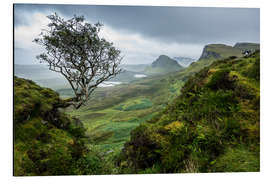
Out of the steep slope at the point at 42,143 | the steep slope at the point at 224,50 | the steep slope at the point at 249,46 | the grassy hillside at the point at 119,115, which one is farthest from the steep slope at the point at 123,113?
the steep slope at the point at 249,46

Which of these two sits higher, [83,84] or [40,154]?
[83,84]

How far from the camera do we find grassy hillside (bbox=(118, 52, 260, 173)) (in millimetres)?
3344

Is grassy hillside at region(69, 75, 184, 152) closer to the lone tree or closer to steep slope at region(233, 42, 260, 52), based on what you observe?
the lone tree

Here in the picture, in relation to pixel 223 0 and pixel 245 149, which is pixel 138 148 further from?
pixel 223 0

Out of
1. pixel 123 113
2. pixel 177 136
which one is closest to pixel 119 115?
pixel 123 113

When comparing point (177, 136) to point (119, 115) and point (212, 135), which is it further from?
point (119, 115)

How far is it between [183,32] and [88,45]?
494cm

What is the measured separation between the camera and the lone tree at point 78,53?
512 cm

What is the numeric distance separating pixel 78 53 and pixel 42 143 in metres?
3.44

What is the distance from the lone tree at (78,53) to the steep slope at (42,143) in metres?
1.35

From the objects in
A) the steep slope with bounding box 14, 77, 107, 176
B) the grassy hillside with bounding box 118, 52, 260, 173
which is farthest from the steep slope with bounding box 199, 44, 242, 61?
the steep slope with bounding box 14, 77, 107, 176

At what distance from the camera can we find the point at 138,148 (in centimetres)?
432
